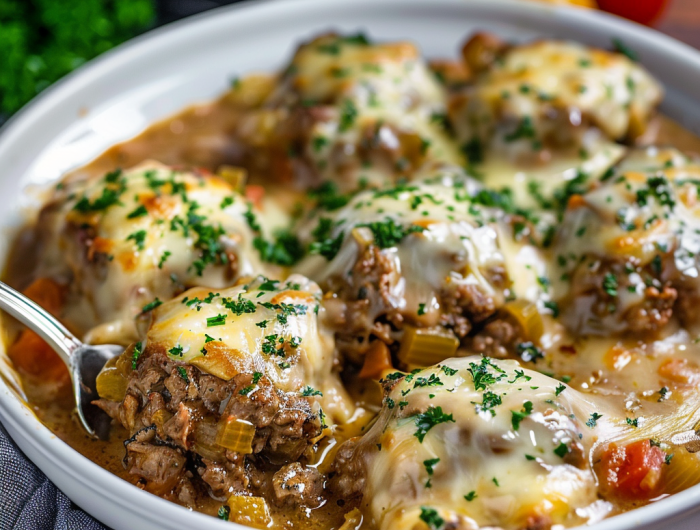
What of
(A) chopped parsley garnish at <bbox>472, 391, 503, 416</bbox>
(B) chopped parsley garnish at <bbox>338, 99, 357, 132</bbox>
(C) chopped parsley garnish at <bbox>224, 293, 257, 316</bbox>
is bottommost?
(A) chopped parsley garnish at <bbox>472, 391, 503, 416</bbox>

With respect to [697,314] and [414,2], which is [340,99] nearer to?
[414,2]

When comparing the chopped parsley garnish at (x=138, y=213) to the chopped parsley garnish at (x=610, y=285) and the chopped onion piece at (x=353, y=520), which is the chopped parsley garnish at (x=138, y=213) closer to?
the chopped onion piece at (x=353, y=520)

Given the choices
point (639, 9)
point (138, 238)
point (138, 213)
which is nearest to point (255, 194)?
point (138, 213)

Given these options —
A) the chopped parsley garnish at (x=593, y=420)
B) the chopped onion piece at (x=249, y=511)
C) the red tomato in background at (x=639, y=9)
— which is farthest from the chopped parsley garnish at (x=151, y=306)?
the red tomato in background at (x=639, y=9)

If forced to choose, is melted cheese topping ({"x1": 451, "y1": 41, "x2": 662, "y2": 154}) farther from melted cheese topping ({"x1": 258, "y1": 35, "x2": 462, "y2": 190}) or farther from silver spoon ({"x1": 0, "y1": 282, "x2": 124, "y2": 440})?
silver spoon ({"x1": 0, "y1": 282, "x2": 124, "y2": 440})

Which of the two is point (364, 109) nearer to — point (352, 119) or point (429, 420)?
point (352, 119)

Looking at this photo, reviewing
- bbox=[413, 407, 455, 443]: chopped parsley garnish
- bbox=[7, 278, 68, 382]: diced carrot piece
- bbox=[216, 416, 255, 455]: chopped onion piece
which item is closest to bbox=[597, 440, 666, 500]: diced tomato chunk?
bbox=[413, 407, 455, 443]: chopped parsley garnish
